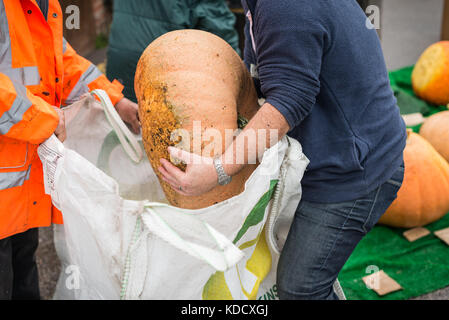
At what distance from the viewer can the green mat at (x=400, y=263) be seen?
2.24m

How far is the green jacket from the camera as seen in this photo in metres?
2.22

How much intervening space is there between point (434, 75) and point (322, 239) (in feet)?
8.72

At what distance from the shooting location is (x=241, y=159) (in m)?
1.21

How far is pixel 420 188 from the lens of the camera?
2562mm

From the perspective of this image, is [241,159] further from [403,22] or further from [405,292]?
[403,22]

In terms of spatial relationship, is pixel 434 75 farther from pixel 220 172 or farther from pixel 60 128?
pixel 60 128

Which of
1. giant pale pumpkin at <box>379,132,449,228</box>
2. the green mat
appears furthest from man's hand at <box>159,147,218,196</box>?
giant pale pumpkin at <box>379,132,449,228</box>

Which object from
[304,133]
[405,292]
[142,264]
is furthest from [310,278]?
[405,292]

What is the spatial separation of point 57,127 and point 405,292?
6.10ft

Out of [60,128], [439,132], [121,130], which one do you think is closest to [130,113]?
[121,130]

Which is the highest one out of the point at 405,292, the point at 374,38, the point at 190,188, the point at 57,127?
the point at 374,38

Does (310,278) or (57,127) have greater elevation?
(57,127)

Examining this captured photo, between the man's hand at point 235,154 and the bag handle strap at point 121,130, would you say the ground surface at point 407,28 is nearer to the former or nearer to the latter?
the bag handle strap at point 121,130

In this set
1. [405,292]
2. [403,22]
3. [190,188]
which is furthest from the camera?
[403,22]
